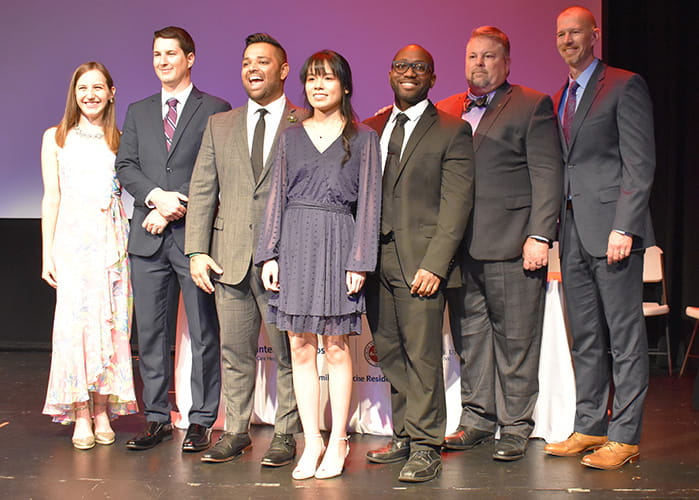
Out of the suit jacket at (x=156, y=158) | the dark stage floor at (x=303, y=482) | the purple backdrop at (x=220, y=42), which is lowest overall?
the dark stage floor at (x=303, y=482)

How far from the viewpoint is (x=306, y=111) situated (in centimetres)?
322

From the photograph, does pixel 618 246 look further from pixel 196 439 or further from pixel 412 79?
pixel 196 439

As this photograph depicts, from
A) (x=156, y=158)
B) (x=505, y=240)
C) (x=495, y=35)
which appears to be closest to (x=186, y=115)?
(x=156, y=158)

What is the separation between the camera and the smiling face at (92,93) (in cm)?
345

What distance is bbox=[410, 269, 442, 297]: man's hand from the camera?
298cm

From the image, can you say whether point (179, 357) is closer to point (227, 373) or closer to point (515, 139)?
point (227, 373)

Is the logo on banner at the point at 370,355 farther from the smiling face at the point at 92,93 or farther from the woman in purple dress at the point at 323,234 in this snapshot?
the smiling face at the point at 92,93

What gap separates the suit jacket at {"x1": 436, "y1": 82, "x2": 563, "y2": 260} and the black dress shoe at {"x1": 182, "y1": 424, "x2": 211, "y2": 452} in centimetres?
143

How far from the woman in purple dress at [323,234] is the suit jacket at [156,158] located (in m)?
0.60

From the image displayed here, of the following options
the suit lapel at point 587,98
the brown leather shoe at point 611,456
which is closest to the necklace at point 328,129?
the suit lapel at point 587,98

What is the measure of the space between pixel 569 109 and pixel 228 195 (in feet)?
4.94

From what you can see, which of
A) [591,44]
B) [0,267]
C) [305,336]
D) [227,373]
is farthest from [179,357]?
[0,267]

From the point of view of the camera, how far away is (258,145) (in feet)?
10.6

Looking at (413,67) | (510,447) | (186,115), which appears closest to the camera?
(413,67)
